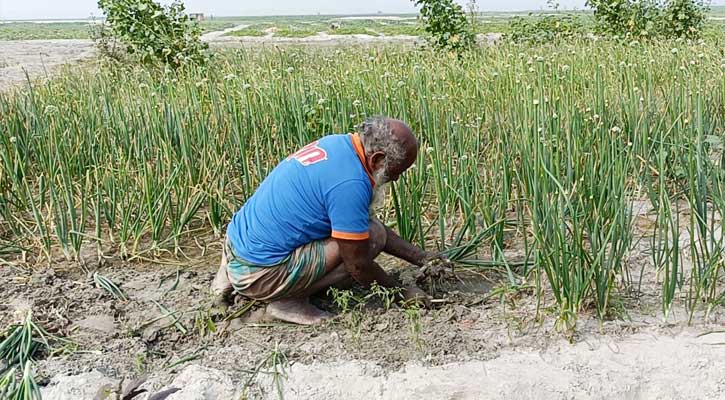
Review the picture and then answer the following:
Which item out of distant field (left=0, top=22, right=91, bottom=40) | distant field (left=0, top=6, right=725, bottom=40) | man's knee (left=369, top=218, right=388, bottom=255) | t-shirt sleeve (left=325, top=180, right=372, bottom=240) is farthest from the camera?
distant field (left=0, top=22, right=91, bottom=40)

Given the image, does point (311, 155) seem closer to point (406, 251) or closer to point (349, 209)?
point (349, 209)

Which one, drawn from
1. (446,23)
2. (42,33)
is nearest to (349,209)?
(446,23)

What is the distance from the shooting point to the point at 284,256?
2684 mm

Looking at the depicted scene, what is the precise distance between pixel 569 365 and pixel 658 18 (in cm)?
757

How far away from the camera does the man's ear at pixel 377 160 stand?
8.26 feet

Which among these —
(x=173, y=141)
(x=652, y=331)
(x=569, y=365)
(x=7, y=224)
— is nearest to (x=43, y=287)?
(x=7, y=224)

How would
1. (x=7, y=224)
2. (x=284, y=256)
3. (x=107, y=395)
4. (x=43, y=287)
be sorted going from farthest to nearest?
(x=7, y=224) → (x=43, y=287) → (x=284, y=256) → (x=107, y=395)

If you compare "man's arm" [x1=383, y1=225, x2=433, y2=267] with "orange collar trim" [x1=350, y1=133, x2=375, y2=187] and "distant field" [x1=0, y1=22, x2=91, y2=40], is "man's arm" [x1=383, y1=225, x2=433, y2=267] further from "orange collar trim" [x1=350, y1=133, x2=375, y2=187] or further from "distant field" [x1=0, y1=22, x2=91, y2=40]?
"distant field" [x1=0, y1=22, x2=91, y2=40]

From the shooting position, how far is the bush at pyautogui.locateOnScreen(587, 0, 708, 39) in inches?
350

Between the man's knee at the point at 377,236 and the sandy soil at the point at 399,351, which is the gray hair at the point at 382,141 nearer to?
the man's knee at the point at 377,236

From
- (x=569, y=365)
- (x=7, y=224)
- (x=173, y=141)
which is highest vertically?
(x=173, y=141)

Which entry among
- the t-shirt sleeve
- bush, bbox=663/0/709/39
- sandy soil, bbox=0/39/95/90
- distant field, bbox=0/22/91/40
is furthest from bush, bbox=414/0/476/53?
distant field, bbox=0/22/91/40

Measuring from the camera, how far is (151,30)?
289 inches

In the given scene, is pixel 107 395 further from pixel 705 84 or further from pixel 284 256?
pixel 705 84
